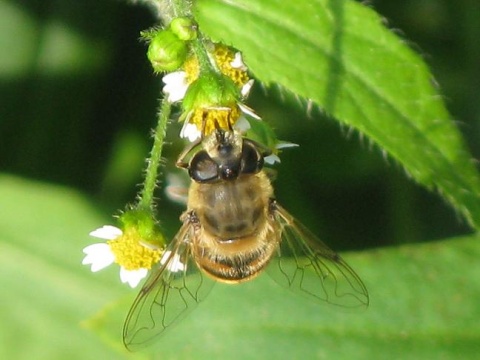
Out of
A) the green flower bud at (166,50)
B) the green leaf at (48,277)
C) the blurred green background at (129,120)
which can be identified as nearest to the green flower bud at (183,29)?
the green flower bud at (166,50)

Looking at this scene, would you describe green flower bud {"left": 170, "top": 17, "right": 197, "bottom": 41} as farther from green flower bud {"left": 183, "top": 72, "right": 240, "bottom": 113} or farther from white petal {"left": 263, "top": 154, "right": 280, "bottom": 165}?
white petal {"left": 263, "top": 154, "right": 280, "bottom": 165}

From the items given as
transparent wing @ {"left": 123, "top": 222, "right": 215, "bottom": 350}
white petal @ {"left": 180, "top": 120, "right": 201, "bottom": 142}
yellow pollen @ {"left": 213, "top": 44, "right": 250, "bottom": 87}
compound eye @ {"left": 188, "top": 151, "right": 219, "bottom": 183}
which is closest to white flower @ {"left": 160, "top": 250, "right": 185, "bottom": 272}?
transparent wing @ {"left": 123, "top": 222, "right": 215, "bottom": 350}

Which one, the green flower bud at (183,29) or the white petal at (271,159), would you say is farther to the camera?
the white petal at (271,159)

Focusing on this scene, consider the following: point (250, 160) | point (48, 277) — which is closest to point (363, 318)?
point (250, 160)

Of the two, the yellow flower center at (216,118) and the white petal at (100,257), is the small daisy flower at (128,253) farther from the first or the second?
the yellow flower center at (216,118)

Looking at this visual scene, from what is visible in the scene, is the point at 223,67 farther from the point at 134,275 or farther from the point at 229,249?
the point at 134,275
